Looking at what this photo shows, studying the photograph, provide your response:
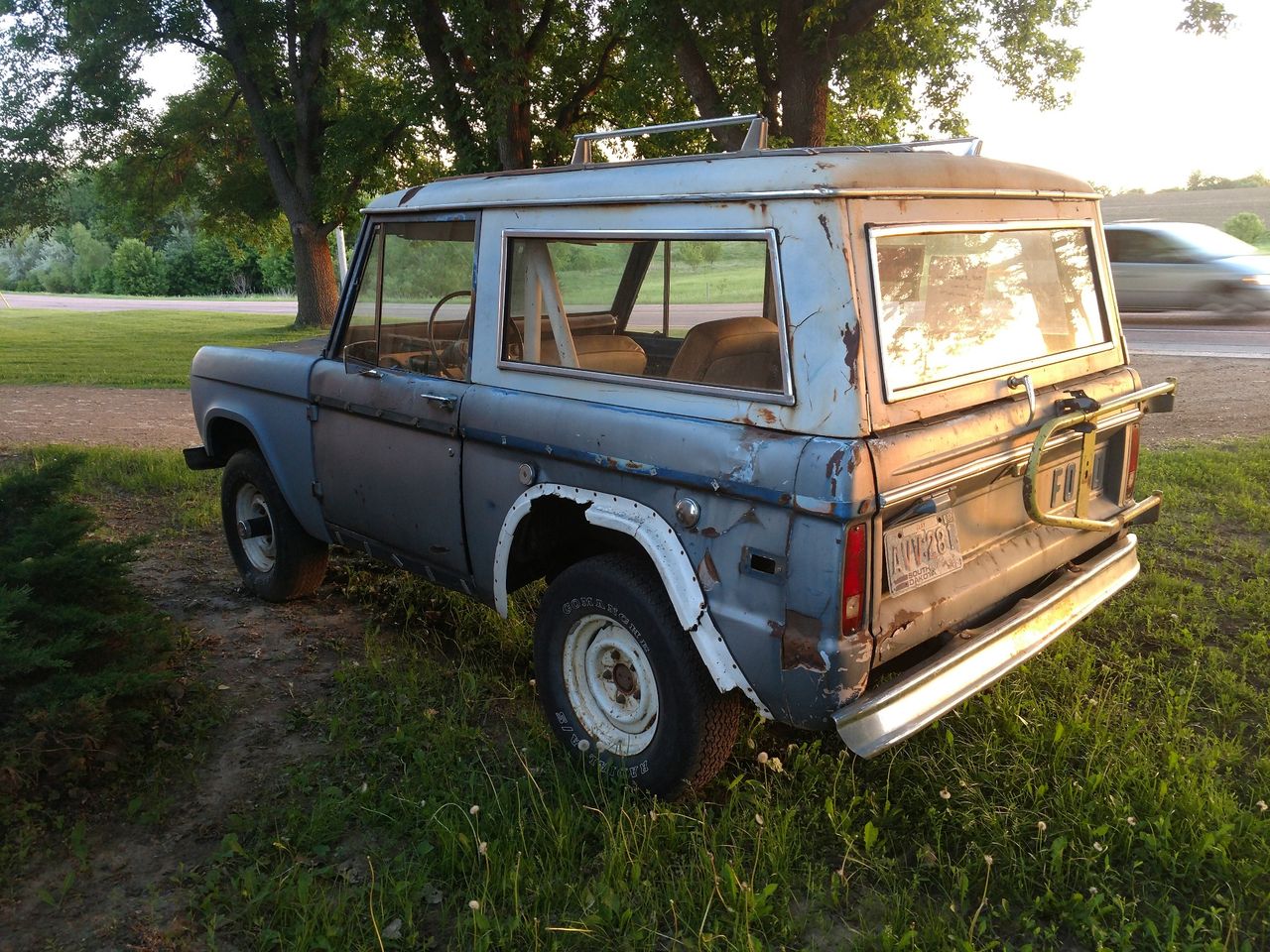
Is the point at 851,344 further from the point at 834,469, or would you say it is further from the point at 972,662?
the point at 972,662

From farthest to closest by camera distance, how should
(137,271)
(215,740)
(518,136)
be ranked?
(137,271) → (518,136) → (215,740)

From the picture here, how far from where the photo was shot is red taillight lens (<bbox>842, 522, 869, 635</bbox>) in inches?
101

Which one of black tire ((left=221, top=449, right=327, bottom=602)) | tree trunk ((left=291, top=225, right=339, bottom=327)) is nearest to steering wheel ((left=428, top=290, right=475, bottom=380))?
black tire ((left=221, top=449, right=327, bottom=602))

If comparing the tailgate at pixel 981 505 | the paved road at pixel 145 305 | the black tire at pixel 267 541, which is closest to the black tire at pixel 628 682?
the tailgate at pixel 981 505

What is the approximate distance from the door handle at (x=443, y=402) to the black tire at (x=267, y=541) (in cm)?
141

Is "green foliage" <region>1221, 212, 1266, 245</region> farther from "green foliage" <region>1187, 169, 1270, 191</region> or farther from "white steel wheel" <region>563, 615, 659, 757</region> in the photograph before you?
"white steel wheel" <region>563, 615, 659, 757</region>

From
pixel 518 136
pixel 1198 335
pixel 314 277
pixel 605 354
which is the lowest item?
pixel 1198 335

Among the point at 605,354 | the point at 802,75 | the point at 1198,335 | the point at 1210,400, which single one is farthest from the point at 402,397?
the point at 1198,335

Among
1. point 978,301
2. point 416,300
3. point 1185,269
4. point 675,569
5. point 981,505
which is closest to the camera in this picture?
point 675,569

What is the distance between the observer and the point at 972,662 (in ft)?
9.67

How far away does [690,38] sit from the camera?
12.2 meters

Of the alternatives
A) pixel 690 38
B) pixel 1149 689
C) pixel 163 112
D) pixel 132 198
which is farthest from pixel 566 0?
pixel 1149 689

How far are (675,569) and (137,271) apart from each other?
58.0 metres

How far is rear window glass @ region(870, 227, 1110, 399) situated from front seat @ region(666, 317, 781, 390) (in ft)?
1.20
